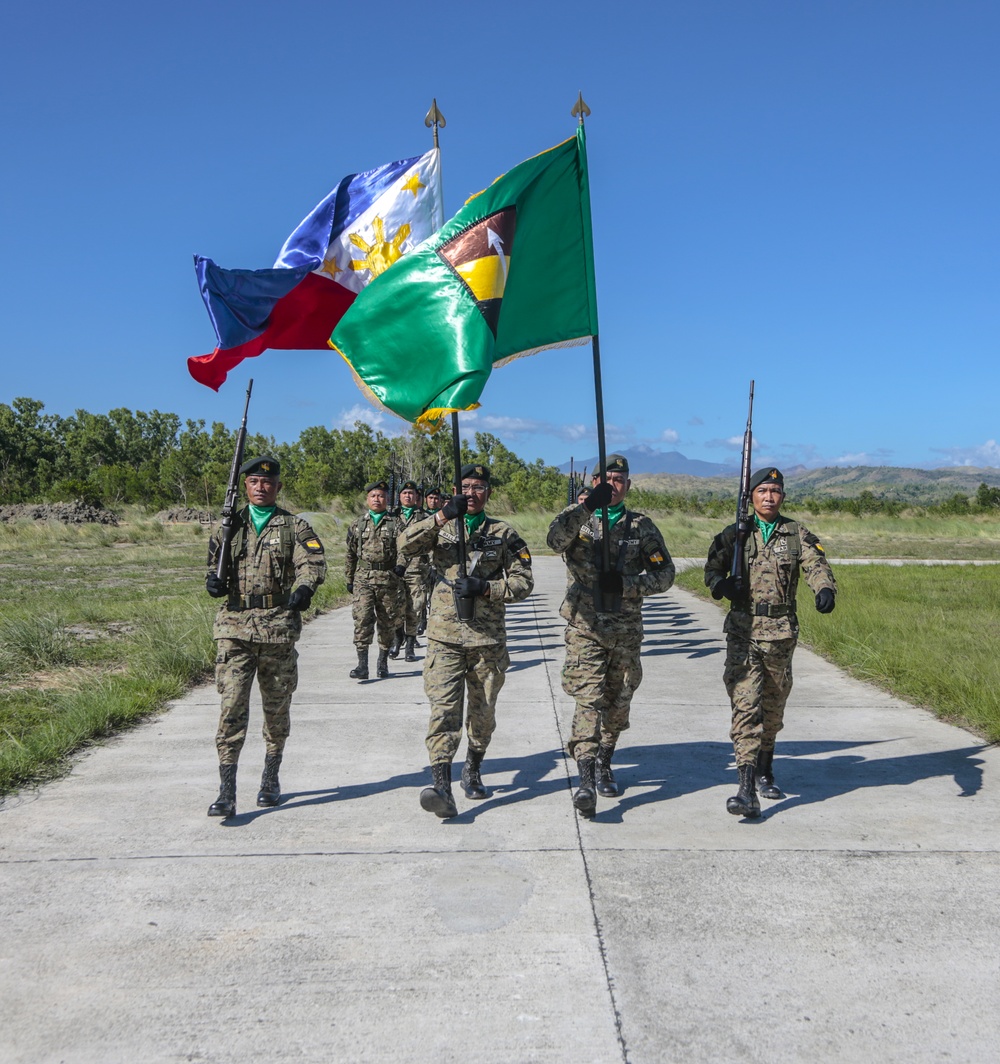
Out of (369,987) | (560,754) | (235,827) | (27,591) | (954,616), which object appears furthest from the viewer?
(27,591)

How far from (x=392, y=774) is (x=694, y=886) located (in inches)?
99.3

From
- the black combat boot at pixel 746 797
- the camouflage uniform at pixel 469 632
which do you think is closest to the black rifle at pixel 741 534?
the black combat boot at pixel 746 797

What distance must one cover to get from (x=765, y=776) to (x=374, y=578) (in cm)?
536

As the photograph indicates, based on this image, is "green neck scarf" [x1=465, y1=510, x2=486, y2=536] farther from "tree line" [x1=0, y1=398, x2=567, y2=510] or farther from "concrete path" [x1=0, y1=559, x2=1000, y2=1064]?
"tree line" [x1=0, y1=398, x2=567, y2=510]

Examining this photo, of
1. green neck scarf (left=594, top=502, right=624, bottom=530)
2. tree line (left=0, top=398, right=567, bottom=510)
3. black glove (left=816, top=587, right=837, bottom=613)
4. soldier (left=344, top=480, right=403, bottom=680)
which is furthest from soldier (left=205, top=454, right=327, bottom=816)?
tree line (left=0, top=398, right=567, bottom=510)

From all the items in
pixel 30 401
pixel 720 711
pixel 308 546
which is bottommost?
pixel 720 711

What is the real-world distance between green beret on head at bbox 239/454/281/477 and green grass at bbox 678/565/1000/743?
18.4 feet

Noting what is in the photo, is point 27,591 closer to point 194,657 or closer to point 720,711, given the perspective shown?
point 194,657

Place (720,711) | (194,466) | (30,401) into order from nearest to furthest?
(720,711)
(194,466)
(30,401)

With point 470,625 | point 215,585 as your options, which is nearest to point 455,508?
point 470,625

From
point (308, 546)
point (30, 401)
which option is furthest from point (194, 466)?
point (308, 546)

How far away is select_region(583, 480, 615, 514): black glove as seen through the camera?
17.0 ft

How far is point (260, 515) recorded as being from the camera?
19.1ft

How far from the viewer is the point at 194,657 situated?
10070mm
